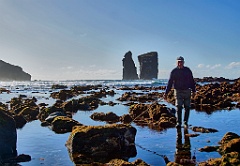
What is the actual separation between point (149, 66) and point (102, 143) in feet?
501

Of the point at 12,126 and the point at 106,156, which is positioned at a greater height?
the point at 12,126

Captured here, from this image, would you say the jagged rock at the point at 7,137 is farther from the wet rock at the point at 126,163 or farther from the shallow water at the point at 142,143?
the wet rock at the point at 126,163

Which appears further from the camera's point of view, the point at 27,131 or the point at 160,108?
the point at 160,108

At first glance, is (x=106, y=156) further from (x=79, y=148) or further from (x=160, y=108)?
(x=160, y=108)

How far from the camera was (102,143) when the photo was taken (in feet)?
29.1

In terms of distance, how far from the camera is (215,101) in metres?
22.4

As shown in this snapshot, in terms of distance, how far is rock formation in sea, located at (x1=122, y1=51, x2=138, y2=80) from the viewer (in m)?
164

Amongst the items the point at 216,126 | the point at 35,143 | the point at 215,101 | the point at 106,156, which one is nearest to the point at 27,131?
the point at 35,143

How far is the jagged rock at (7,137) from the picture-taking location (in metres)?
8.73

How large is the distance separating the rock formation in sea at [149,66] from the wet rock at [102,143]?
150157 millimetres

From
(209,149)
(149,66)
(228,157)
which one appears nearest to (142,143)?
(209,149)

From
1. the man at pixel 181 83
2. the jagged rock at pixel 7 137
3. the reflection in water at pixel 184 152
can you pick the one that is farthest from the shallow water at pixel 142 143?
the man at pixel 181 83

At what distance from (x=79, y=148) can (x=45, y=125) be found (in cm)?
562

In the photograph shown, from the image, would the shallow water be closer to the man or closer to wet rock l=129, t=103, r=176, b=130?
wet rock l=129, t=103, r=176, b=130
